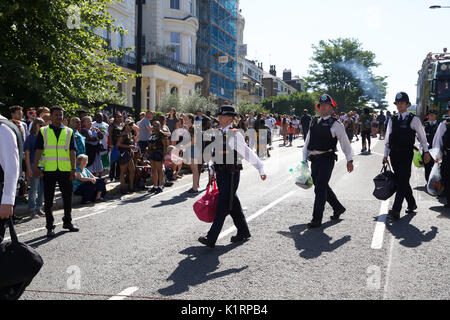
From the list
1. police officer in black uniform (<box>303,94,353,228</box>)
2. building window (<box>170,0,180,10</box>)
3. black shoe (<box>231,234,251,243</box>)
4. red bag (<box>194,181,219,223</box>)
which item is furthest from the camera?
building window (<box>170,0,180,10</box>)

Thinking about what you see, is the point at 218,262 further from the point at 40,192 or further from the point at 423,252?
the point at 40,192

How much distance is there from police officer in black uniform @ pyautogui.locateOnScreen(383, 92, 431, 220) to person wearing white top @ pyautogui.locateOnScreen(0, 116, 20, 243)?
6002mm

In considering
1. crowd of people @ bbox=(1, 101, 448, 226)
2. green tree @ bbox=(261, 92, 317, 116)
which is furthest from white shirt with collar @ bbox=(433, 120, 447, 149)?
green tree @ bbox=(261, 92, 317, 116)

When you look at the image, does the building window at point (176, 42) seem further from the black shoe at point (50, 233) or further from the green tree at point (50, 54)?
the black shoe at point (50, 233)

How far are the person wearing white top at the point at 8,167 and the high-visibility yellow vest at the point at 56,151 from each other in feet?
10.9

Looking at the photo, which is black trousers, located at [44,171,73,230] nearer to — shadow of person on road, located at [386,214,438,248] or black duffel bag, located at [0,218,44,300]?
black duffel bag, located at [0,218,44,300]

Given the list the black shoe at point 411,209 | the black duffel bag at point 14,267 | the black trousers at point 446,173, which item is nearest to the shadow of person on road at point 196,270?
the black duffel bag at point 14,267

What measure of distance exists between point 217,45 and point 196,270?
5113cm

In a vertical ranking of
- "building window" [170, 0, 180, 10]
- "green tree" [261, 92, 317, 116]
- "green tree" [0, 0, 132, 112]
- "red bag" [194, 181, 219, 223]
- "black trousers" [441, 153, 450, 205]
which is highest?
"building window" [170, 0, 180, 10]

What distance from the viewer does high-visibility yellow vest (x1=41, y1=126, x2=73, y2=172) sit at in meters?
6.75

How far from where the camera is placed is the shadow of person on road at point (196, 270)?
441 centimetres

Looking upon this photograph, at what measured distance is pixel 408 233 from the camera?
6430 millimetres

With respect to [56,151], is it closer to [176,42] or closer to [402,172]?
[402,172]
